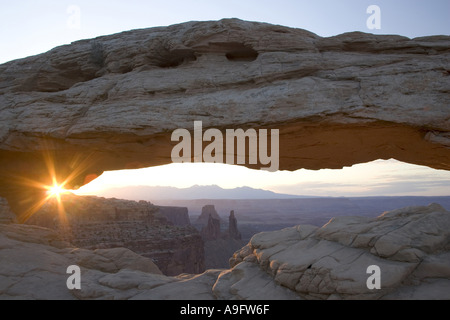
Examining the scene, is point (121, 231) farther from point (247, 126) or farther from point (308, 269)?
point (308, 269)

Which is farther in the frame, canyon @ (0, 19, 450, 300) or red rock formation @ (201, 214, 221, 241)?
red rock formation @ (201, 214, 221, 241)

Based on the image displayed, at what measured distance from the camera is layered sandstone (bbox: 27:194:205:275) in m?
28.6

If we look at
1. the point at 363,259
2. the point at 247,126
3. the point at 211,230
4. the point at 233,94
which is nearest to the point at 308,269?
the point at 363,259

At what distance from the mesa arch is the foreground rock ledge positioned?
2.72m

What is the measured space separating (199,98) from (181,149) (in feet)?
5.96

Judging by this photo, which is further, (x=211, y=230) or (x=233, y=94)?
(x=211, y=230)

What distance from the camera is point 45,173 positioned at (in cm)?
1388

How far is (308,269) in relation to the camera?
6586 mm

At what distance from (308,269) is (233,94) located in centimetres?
557

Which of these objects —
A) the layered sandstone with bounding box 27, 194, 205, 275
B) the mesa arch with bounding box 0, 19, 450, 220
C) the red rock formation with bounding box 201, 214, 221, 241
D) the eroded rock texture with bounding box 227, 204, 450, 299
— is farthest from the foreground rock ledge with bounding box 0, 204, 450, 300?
the red rock formation with bounding box 201, 214, 221, 241

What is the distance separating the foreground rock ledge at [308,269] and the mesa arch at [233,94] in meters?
2.72

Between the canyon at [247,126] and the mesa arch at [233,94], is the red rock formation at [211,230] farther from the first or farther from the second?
the mesa arch at [233,94]

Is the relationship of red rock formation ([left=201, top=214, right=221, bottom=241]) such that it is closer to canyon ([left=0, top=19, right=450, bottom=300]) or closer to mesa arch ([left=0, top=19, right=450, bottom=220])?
canyon ([left=0, top=19, right=450, bottom=300])

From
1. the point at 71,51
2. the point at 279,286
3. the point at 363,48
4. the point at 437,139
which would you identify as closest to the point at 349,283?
the point at 279,286
